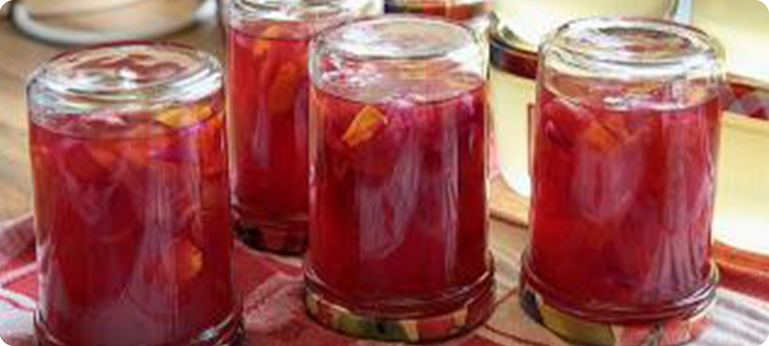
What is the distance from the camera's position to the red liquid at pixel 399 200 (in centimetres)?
71

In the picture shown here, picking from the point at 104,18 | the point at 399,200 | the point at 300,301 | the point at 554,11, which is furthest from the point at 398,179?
the point at 104,18

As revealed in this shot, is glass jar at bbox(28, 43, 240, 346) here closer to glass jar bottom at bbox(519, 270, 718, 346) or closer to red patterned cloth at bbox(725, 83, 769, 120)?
glass jar bottom at bbox(519, 270, 718, 346)

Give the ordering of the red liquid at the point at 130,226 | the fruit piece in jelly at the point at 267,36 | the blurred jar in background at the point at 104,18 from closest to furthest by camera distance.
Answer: the red liquid at the point at 130,226
the fruit piece in jelly at the point at 267,36
the blurred jar in background at the point at 104,18

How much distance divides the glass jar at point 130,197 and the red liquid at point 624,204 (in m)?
0.18

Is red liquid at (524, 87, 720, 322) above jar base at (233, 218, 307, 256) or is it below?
above

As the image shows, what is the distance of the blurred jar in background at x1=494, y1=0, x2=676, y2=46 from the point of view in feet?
2.78

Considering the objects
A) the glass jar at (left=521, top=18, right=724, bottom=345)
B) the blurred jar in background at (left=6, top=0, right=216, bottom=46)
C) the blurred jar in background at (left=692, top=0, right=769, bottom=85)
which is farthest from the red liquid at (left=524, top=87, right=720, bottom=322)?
the blurred jar in background at (left=6, top=0, right=216, bottom=46)

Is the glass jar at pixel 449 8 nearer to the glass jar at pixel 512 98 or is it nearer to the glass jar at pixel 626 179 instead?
the glass jar at pixel 512 98

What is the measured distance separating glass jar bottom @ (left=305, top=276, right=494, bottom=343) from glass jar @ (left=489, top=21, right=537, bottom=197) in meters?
0.16

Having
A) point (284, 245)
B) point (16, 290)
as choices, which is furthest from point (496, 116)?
point (16, 290)

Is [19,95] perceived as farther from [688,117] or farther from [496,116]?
[688,117]

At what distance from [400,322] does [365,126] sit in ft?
0.36

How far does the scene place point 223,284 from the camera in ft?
2.38

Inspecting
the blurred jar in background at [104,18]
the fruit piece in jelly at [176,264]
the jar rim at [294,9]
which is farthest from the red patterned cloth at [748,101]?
the blurred jar in background at [104,18]
